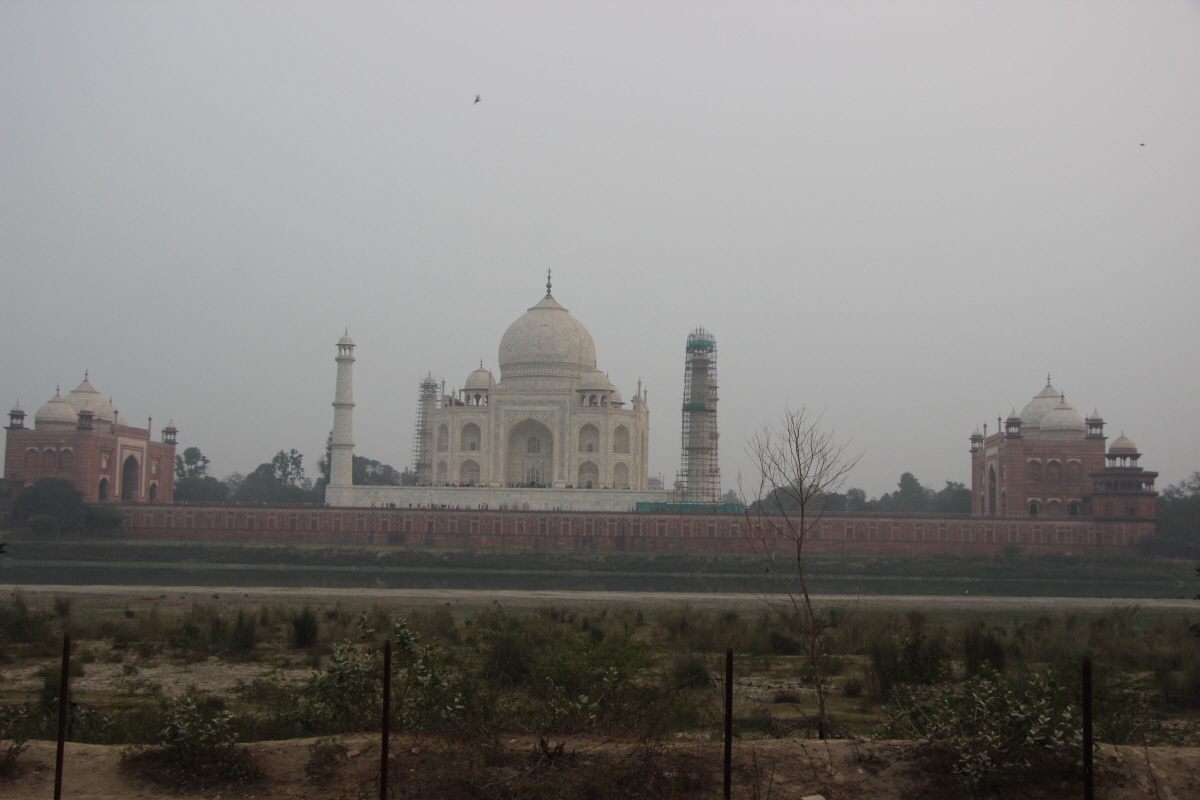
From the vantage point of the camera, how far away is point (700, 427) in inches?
1873

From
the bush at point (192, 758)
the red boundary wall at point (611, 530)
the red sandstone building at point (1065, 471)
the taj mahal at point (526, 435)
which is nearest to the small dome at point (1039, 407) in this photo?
the red sandstone building at point (1065, 471)

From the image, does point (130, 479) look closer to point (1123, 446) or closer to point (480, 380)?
point (480, 380)

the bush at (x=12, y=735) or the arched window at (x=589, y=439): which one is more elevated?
the arched window at (x=589, y=439)

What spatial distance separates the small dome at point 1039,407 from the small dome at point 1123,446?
15.2 feet

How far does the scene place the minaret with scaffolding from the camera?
47562 millimetres

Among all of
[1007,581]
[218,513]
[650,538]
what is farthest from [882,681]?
[218,513]

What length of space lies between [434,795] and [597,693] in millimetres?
1846

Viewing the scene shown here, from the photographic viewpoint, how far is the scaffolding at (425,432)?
171 ft

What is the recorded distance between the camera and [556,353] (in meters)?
52.6

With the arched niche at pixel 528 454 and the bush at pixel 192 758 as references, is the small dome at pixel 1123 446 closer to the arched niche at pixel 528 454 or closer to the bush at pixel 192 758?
the arched niche at pixel 528 454

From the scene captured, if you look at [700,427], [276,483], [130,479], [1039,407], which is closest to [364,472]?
[276,483]

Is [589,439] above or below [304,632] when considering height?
above

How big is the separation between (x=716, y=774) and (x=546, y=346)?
4583cm

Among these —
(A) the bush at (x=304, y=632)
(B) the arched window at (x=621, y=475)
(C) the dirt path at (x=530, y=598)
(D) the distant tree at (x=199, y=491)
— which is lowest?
(C) the dirt path at (x=530, y=598)
